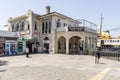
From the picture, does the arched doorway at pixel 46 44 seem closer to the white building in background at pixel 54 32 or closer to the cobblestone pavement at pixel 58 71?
the white building in background at pixel 54 32

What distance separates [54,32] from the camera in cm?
3159

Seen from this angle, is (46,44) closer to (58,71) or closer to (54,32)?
(54,32)

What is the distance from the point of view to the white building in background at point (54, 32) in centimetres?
3011

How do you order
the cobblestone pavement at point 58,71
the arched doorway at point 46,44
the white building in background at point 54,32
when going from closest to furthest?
the cobblestone pavement at point 58,71 → the white building in background at point 54,32 → the arched doorway at point 46,44

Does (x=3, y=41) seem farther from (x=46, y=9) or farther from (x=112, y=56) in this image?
Answer: (x=112, y=56)

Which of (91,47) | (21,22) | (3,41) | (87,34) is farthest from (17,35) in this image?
(91,47)

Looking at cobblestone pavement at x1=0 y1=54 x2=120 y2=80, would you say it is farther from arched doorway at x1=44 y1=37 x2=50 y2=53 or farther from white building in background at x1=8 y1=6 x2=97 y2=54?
arched doorway at x1=44 y1=37 x2=50 y2=53

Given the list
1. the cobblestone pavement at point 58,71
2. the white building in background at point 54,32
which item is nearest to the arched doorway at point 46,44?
the white building in background at point 54,32

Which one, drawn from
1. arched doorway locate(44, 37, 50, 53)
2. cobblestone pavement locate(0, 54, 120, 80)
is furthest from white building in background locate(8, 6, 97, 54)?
cobblestone pavement locate(0, 54, 120, 80)

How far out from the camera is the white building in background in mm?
30109

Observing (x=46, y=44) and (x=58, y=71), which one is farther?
(x=46, y=44)

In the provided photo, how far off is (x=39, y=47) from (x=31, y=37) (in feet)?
8.98

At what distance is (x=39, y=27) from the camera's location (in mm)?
35469

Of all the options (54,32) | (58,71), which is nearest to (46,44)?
(54,32)
